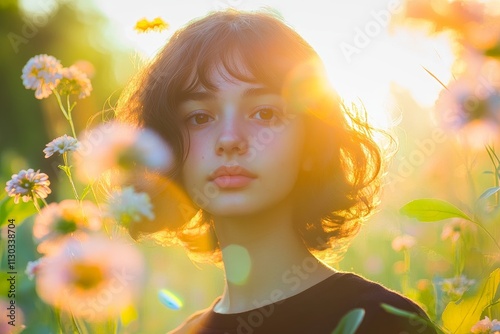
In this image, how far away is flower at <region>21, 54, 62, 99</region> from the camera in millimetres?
1132

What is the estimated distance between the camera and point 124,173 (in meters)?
1.37

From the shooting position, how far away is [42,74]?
113 cm

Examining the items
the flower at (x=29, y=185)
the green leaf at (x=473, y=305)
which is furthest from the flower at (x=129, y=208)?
the green leaf at (x=473, y=305)

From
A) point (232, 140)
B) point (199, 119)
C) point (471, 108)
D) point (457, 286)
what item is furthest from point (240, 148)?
point (457, 286)

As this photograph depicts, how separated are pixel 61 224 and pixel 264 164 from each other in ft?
1.23

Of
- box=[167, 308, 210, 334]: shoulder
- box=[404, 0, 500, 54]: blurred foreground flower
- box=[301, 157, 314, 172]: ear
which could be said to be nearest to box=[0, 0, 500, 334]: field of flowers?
box=[404, 0, 500, 54]: blurred foreground flower

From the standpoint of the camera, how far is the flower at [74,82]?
1.14 metres

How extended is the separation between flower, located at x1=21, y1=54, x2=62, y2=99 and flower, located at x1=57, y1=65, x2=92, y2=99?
0.01m

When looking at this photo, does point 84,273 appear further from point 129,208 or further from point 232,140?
point 232,140

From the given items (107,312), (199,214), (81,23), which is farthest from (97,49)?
(107,312)

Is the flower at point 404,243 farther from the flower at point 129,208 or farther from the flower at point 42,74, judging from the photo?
the flower at point 129,208

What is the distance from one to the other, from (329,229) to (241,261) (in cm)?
26

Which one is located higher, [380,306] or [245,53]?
[245,53]

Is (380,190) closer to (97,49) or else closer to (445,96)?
(445,96)
